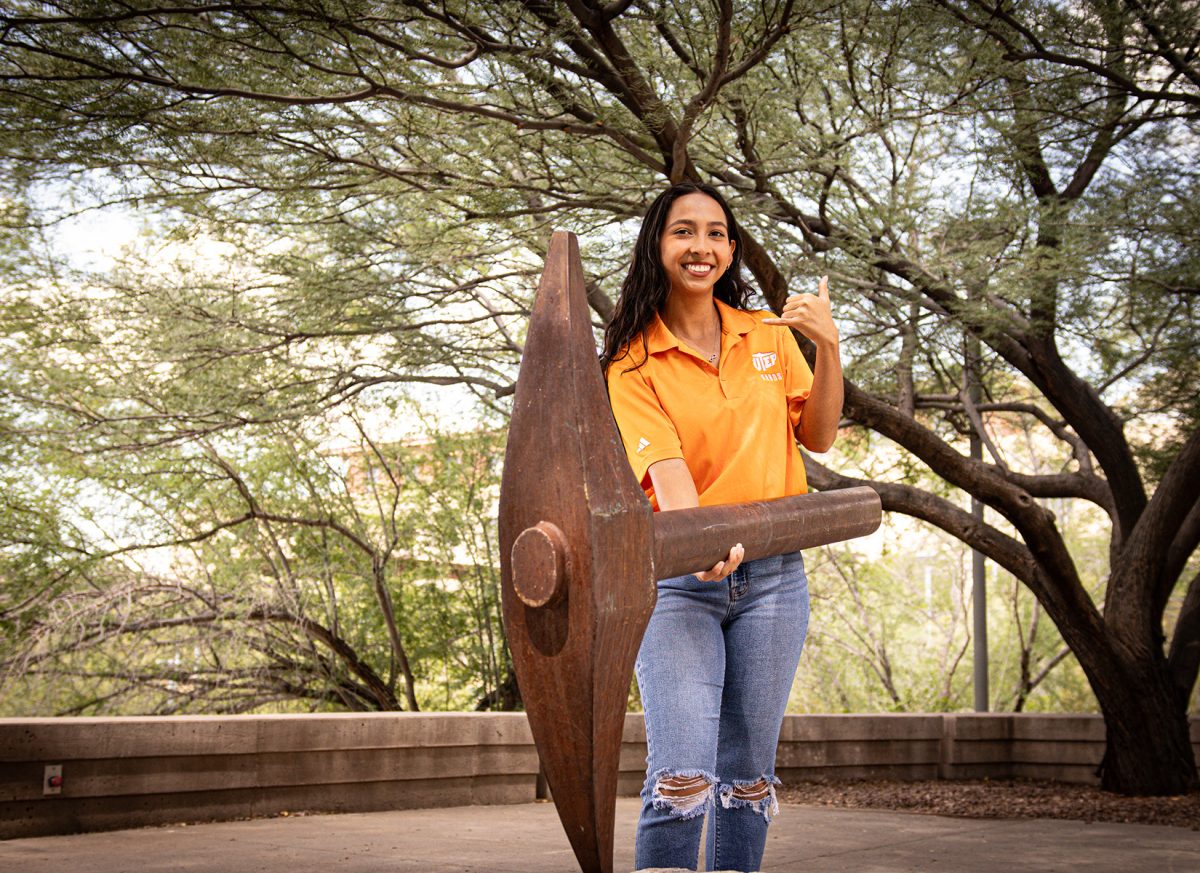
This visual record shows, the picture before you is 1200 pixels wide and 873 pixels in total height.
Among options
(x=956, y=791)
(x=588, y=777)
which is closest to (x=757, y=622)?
(x=588, y=777)

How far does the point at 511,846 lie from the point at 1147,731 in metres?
5.14

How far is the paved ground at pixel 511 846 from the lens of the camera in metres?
4.87

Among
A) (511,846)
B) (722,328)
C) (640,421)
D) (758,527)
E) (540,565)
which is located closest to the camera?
(540,565)

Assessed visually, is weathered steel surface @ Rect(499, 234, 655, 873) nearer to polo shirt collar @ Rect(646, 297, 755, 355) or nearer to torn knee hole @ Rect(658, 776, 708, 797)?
torn knee hole @ Rect(658, 776, 708, 797)

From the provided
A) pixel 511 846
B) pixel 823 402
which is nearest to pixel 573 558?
pixel 823 402

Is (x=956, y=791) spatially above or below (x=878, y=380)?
below

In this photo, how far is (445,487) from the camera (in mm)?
11008

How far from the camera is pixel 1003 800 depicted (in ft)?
28.2

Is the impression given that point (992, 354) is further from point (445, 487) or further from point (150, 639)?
point (150, 639)

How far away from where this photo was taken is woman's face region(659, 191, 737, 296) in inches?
101

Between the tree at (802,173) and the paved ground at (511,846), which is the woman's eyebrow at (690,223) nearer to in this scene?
the tree at (802,173)

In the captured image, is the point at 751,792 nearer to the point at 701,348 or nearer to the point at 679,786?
the point at 679,786

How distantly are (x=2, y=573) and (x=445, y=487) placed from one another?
371 centimetres

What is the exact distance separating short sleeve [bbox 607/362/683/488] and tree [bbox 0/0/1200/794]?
8.89 ft
